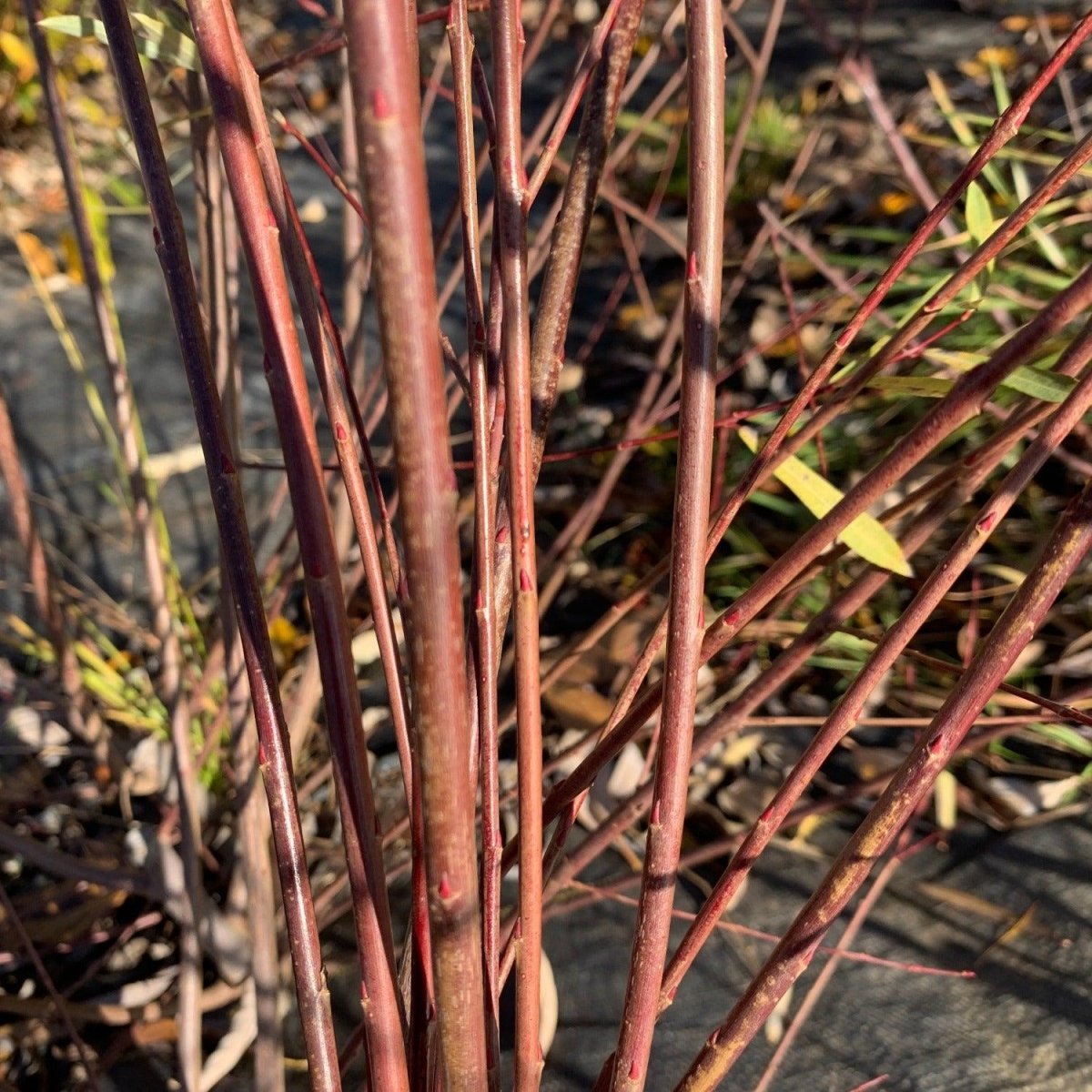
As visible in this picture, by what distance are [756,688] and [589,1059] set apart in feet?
1.63

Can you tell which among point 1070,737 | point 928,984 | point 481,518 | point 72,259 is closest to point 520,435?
point 481,518

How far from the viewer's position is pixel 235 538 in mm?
462

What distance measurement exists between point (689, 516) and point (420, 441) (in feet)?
0.47

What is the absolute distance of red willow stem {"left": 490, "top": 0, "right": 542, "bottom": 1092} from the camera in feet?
1.25

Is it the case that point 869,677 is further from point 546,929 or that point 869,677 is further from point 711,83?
point 546,929

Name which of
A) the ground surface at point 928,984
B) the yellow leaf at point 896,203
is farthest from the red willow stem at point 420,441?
the yellow leaf at point 896,203

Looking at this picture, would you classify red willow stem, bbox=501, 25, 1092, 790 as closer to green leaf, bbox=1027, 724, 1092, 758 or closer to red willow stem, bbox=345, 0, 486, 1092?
red willow stem, bbox=345, 0, 486, 1092

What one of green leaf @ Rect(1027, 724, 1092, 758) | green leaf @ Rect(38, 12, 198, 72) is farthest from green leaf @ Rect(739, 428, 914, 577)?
green leaf @ Rect(1027, 724, 1092, 758)

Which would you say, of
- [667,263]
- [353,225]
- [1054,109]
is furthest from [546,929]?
[1054,109]

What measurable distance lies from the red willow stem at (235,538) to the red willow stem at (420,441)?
11 centimetres

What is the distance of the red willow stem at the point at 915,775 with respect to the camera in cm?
41

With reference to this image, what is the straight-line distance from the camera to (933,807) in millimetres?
1140

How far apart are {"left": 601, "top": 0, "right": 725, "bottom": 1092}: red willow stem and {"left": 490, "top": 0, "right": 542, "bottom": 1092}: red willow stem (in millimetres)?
53

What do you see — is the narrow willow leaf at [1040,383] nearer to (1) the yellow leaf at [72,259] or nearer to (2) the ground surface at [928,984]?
(2) the ground surface at [928,984]
